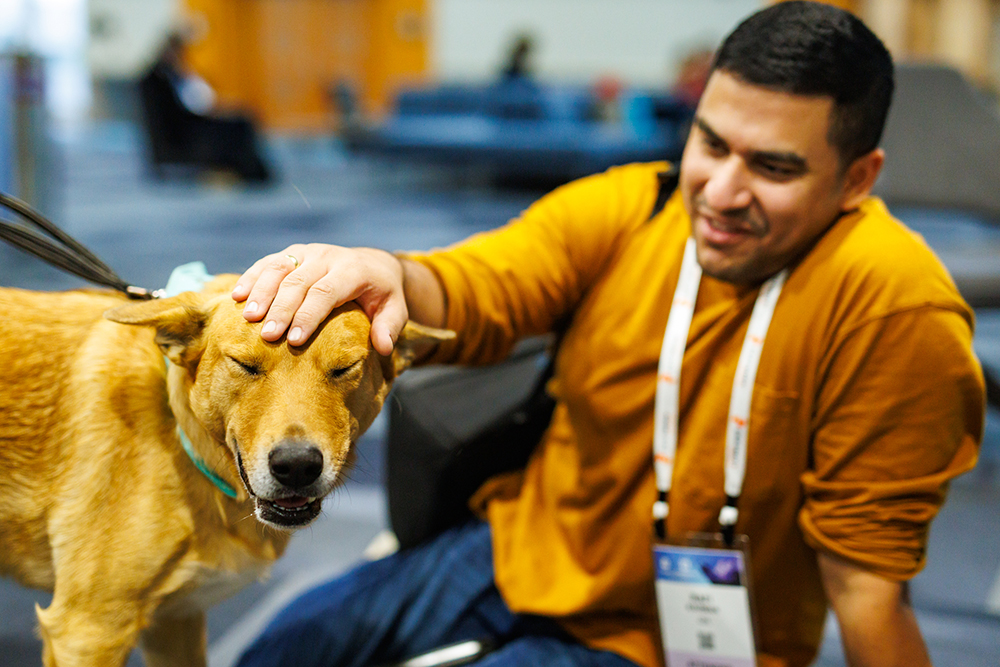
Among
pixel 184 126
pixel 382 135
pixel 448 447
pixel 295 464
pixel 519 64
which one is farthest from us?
pixel 519 64

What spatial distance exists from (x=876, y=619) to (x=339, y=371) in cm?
98

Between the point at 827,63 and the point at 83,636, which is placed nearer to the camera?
the point at 83,636

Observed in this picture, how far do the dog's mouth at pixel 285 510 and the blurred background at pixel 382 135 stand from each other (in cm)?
19

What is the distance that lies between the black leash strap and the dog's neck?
11cm

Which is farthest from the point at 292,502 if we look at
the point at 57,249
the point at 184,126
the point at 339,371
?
the point at 184,126

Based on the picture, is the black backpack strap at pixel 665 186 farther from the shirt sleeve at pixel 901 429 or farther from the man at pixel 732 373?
the shirt sleeve at pixel 901 429

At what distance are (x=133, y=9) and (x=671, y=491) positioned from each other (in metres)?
20.0

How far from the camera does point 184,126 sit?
9.20 meters

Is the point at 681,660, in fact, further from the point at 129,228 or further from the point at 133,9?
the point at 133,9

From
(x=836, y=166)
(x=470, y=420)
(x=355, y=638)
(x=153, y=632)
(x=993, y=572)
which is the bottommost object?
(x=993, y=572)

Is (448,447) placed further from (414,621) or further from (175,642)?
(175,642)

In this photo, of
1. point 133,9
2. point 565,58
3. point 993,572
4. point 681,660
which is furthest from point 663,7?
point 681,660

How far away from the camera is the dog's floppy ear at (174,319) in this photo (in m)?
0.70

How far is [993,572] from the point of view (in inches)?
89.1
